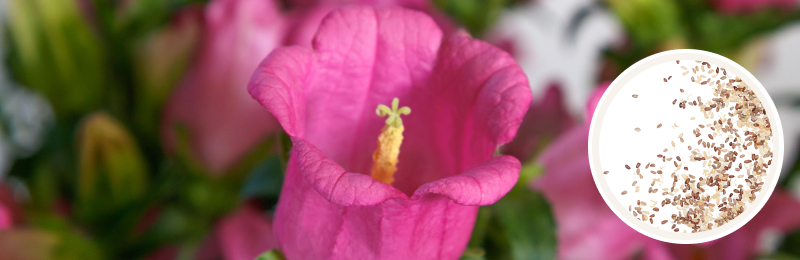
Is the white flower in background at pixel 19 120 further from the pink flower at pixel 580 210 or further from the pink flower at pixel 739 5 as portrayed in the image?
the pink flower at pixel 739 5

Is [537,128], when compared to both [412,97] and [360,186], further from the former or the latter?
[360,186]

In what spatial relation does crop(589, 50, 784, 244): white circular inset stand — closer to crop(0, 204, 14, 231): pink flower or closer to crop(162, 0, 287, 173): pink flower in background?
crop(162, 0, 287, 173): pink flower in background

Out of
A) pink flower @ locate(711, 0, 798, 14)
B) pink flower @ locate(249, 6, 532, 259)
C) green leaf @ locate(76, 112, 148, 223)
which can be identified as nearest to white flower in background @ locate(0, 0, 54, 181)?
green leaf @ locate(76, 112, 148, 223)

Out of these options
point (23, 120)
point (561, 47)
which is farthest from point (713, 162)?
point (561, 47)

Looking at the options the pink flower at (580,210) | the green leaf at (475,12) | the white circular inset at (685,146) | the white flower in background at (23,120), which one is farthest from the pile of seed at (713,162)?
the white flower in background at (23,120)

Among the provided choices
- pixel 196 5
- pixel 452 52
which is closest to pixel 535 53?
pixel 196 5

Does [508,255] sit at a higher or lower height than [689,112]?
lower
